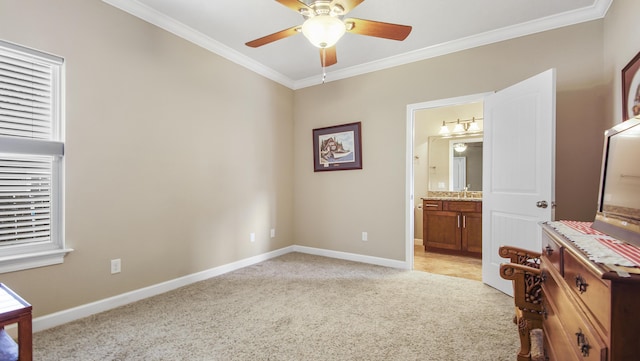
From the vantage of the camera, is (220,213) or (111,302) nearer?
(111,302)

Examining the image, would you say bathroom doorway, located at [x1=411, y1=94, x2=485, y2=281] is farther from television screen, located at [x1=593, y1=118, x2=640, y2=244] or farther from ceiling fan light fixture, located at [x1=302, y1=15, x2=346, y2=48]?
television screen, located at [x1=593, y1=118, x2=640, y2=244]

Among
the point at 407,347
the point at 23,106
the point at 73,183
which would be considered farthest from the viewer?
the point at 73,183

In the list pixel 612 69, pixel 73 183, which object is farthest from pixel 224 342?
pixel 612 69

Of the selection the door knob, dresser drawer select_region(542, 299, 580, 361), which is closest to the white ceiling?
the door knob

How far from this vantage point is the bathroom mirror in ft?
15.9

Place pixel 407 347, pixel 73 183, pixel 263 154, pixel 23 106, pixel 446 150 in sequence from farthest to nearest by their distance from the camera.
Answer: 1. pixel 446 150
2. pixel 263 154
3. pixel 73 183
4. pixel 23 106
5. pixel 407 347

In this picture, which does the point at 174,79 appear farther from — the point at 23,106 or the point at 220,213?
the point at 220,213

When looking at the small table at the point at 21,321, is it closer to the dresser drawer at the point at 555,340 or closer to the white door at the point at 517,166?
the dresser drawer at the point at 555,340

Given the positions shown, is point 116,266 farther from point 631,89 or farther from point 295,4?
point 631,89

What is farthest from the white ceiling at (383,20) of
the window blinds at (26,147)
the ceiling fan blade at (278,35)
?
the window blinds at (26,147)

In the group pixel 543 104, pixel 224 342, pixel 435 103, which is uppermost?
pixel 435 103

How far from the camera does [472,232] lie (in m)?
4.25

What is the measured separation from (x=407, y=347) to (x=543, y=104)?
2.26m

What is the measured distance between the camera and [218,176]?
11.0 ft
